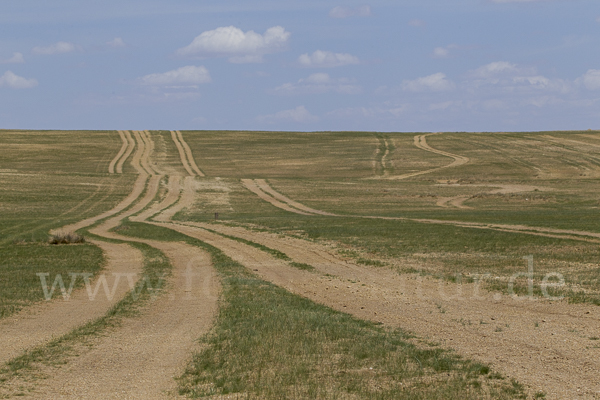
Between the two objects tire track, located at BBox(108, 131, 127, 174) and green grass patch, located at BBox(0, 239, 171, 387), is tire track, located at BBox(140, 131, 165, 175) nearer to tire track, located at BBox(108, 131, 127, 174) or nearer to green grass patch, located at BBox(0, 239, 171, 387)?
tire track, located at BBox(108, 131, 127, 174)

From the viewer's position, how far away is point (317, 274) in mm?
23094

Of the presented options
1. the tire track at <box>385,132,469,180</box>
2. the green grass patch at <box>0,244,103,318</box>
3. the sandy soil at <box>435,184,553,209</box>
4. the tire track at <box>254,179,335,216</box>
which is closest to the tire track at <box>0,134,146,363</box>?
the green grass patch at <box>0,244,103,318</box>

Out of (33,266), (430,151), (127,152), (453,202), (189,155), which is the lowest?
(33,266)

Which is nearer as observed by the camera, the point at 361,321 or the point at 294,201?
the point at 361,321

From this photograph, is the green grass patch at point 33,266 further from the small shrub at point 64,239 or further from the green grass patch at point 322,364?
the green grass patch at point 322,364

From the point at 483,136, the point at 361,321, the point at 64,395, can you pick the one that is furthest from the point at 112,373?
the point at 483,136

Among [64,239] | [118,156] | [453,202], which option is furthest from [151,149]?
[64,239]

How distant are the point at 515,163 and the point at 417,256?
6880 cm

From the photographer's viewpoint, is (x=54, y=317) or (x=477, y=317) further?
(x=54, y=317)

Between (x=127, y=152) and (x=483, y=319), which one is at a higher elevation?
(x=127, y=152)

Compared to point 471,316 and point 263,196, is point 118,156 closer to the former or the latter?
point 263,196

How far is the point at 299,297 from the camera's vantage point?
60.5 feet

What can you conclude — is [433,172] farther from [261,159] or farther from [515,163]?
[261,159]

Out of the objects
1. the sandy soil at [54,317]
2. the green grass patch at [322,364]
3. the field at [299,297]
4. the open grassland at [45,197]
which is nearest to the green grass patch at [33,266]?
the open grassland at [45,197]
